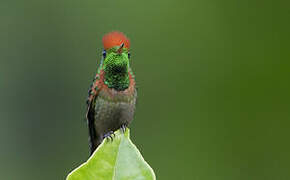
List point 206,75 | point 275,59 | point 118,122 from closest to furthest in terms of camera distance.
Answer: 1. point 118,122
2. point 275,59
3. point 206,75

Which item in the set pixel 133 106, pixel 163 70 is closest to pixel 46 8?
pixel 163 70

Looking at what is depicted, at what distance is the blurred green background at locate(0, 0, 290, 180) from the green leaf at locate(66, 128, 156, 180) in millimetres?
3151

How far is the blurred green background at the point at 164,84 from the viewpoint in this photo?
3770 millimetres

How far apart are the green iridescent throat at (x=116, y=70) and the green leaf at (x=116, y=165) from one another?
1.68 feet

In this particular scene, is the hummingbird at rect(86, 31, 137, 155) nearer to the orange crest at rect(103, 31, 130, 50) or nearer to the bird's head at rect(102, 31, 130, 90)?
the bird's head at rect(102, 31, 130, 90)

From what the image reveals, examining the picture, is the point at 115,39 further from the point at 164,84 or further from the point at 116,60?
the point at 164,84

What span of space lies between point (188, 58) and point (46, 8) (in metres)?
1.28

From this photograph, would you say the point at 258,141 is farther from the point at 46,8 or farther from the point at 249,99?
the point at 46,8

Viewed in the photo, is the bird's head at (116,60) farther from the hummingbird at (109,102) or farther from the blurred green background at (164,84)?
the blurred green background at (164,84)

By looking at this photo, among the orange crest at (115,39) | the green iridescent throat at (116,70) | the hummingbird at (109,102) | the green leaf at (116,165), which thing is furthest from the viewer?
the hummingbird at (109,102)

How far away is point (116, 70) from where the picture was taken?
1.35m

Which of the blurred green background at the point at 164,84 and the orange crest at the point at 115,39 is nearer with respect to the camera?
the orange crest at the point at 115,39

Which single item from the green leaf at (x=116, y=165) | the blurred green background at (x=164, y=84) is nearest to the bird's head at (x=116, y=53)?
the green leaf at (x=116, y=165)

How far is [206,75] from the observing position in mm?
3957
